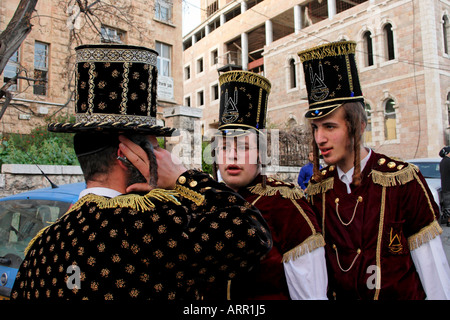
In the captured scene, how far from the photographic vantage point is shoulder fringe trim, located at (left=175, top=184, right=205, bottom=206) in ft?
4.84

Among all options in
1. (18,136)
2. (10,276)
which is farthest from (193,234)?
(18,136)

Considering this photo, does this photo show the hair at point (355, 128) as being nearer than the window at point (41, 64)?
Yes

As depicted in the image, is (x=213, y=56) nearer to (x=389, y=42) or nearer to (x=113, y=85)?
(x=389, y=42)

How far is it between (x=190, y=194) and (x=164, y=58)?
15.9m

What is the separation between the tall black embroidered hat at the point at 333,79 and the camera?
2.22 m

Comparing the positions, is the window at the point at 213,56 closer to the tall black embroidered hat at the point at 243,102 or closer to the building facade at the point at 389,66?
the building facade at the point at 389,66

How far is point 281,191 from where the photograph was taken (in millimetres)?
2326

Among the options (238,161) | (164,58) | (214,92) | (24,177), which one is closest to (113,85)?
(238,161)

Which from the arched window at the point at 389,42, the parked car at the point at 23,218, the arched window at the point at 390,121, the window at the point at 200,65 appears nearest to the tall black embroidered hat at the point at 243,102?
the parked car at the point at 23,218

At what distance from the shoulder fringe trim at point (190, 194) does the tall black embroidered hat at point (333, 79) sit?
1106 millimetres

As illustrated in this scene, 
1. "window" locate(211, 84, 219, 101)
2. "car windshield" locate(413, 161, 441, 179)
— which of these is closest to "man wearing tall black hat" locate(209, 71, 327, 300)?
"car windshield" locate(413, 161, 441, 179)

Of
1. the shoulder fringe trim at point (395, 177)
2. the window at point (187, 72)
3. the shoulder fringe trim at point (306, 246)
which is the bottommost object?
the shoulder fringe trim at point (306, 246)

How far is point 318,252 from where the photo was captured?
6.81 feet
